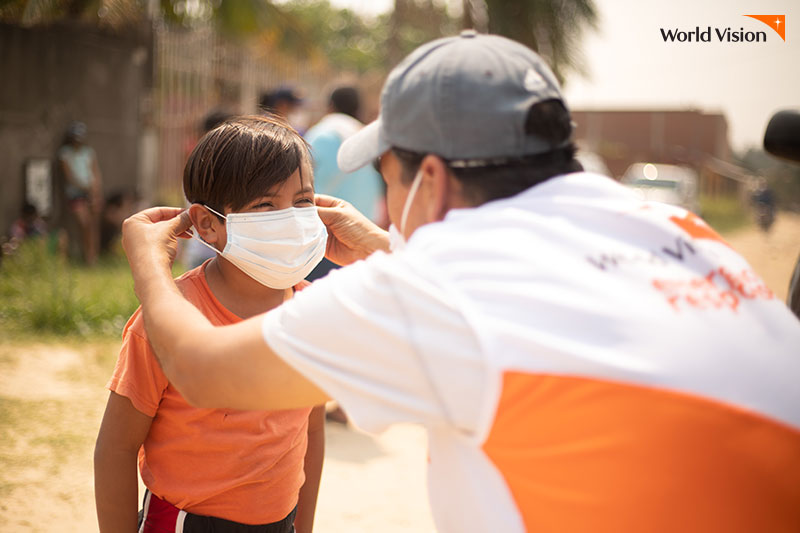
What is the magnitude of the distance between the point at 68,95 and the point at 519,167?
31.8 feet

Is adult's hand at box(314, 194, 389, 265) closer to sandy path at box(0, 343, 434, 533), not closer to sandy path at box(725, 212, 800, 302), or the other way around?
sandy path at box(0, 343, 434, 533)

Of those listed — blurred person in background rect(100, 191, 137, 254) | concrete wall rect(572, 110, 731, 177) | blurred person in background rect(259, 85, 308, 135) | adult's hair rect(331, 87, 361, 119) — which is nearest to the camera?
adult's hair rect(331, 87, 361, 119)

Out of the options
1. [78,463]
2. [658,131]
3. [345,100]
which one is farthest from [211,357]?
[658,131]

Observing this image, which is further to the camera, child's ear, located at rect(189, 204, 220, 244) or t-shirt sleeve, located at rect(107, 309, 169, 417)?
child's ear, located at rect(189, 204, 220, 244)

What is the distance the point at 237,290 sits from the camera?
216 cm

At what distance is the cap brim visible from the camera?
5.07 ft

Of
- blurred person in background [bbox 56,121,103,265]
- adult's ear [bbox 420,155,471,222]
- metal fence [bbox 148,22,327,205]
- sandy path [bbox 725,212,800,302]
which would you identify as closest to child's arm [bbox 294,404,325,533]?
adult's ear [bbox 420,155,471,222]

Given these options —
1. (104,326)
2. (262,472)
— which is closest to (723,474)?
(262,472)

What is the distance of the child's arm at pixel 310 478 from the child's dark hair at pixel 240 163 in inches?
28.3

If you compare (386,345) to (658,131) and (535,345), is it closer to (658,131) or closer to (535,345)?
(535,345)

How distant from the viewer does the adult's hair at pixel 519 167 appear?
1400 mm

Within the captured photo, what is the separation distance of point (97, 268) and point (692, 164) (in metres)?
27.7

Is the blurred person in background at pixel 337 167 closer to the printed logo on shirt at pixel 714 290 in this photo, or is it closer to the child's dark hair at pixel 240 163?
the child's dark hair at pixel 240 163

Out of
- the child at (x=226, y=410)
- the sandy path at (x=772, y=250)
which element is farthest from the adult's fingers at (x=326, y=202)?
the sandy path at (x=772, y=250)
